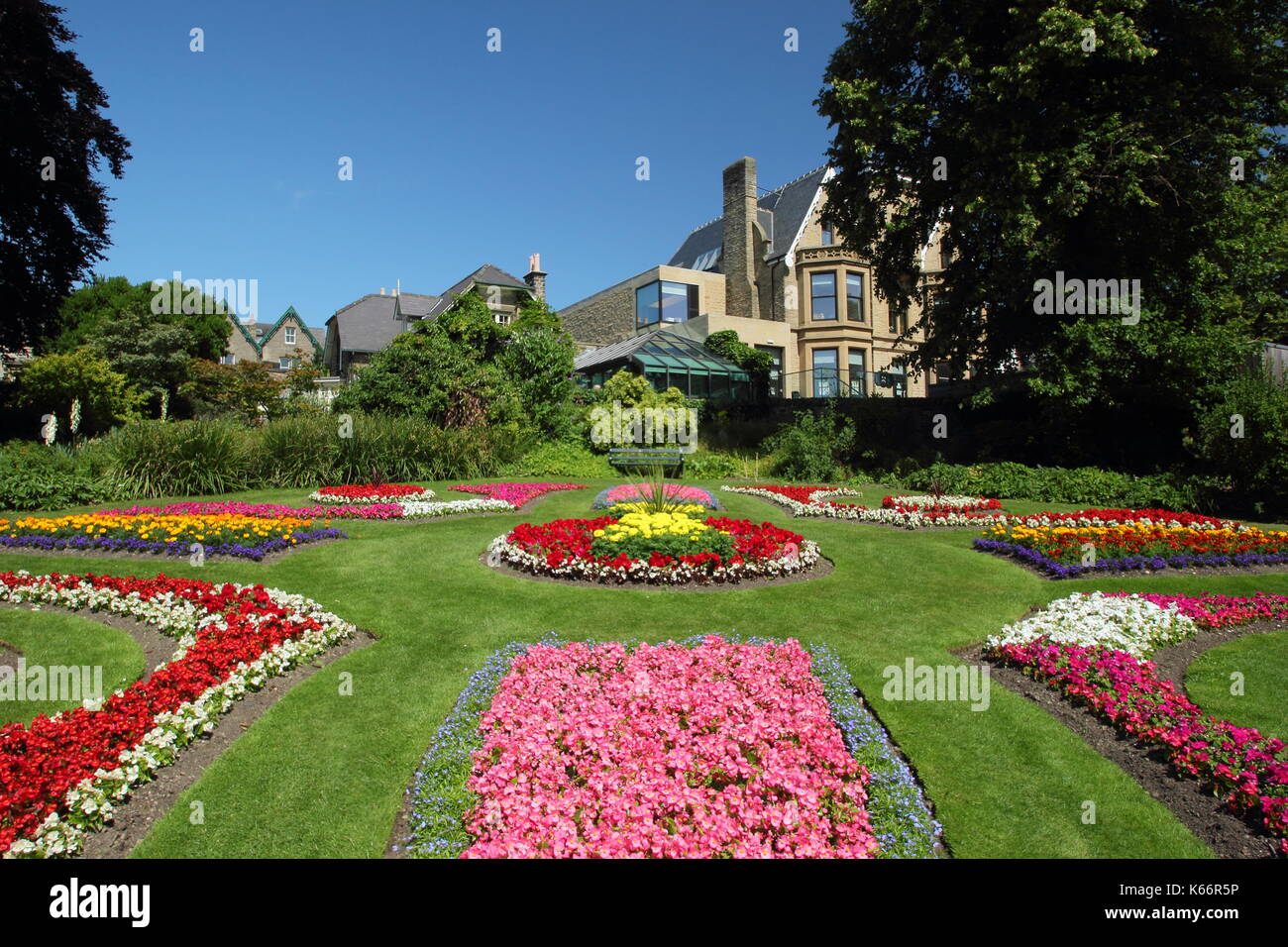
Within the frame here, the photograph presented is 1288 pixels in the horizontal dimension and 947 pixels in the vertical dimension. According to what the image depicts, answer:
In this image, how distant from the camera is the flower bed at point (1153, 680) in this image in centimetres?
396

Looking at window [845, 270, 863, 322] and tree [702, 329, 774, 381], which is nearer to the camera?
tree [702, 329, 774, 381]

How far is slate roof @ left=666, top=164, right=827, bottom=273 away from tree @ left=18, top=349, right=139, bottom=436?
90.4 feet

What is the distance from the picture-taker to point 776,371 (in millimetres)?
33781

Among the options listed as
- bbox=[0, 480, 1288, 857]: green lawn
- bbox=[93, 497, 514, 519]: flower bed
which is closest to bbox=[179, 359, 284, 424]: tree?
bbox=[93, 497, 514, 519]: flower bed

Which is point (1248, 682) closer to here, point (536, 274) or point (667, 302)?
point (667, 302)

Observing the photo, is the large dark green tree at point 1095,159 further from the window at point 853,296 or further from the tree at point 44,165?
the tree at point 44,165

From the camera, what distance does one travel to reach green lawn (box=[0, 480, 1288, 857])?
3.76 meters

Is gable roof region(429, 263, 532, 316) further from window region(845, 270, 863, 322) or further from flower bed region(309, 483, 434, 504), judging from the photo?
flower bed region(309, 483, 434, 504)

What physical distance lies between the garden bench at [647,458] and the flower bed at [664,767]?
1373 cm

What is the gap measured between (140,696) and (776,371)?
31.3 metres

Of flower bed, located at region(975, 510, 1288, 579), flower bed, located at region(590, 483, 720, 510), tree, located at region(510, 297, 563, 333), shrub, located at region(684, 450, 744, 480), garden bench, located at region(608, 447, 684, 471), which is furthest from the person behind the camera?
tree, located at region(510, 297, 563, 333)

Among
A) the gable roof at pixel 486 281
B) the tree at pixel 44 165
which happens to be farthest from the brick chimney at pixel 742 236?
the tree at pixel 44 165

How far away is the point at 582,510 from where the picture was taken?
13.1 m
